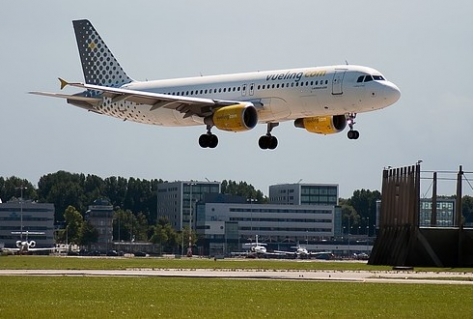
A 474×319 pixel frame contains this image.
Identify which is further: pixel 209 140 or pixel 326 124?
pixel 209 140

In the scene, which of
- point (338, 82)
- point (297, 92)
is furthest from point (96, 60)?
point (338, 82)

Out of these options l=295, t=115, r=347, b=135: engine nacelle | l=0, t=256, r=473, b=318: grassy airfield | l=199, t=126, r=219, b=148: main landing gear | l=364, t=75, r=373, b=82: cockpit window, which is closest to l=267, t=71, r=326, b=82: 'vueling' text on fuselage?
l=364, t=75, r=373, b=82: cockpit window

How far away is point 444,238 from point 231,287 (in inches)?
Result: 1318

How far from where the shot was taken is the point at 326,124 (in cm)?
7719

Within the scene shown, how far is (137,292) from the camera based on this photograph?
1868 inches

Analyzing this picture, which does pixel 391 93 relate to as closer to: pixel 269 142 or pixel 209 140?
pixel 269 142

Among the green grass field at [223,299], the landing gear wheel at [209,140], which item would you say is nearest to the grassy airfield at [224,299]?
the green grass field at [223,299]

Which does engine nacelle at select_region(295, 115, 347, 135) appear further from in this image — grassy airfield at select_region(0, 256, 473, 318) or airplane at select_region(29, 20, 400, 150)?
grassy airfield at select_region(0, 256, 473, 318)

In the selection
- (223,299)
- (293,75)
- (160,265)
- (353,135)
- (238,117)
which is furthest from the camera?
(160,265)

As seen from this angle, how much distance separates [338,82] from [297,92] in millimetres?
2465

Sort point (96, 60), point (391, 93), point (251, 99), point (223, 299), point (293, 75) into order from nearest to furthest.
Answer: point (223, 299) → point (391, 93) → point (293, 75) → point (251, 99) → point (96, 60)

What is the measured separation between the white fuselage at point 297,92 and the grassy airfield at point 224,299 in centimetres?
1716

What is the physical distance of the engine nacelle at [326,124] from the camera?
77.1 metres

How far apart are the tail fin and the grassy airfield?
3301 cm
